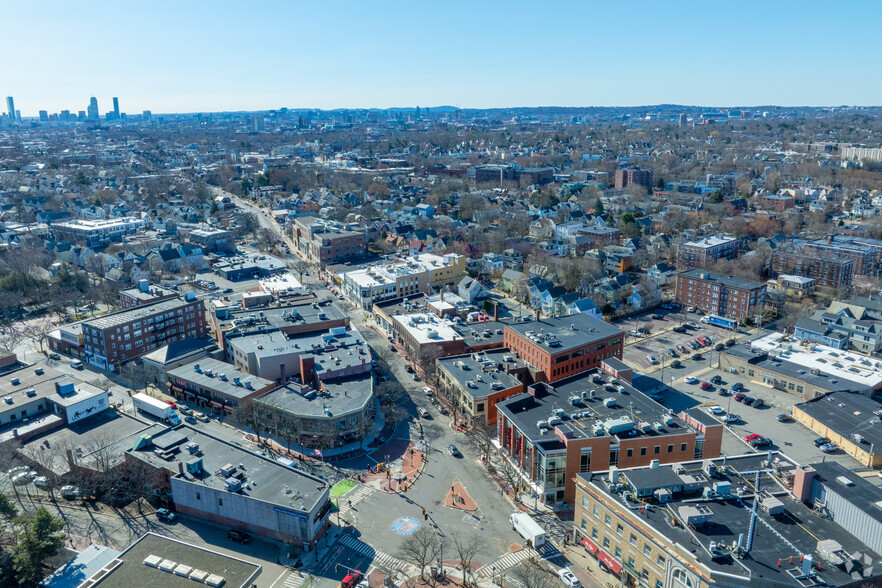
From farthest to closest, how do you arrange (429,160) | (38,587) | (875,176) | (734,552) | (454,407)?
(429,160), (875,176), (454,407), (38,587), (734,552)

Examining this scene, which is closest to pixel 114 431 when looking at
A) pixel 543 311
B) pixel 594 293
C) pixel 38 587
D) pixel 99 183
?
pixel 38 587

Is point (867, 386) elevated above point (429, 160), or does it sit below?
below

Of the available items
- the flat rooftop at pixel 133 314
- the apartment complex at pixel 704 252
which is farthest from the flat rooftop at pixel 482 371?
the apartment complex at pixel 704 252

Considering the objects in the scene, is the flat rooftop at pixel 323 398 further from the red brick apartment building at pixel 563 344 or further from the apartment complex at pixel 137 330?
the apartment complex at pixel 137 330

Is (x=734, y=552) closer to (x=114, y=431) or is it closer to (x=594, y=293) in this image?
(x=114, y=431)

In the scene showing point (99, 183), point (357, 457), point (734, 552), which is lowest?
point (357, 457)

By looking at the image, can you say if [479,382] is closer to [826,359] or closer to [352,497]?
[352,497]
